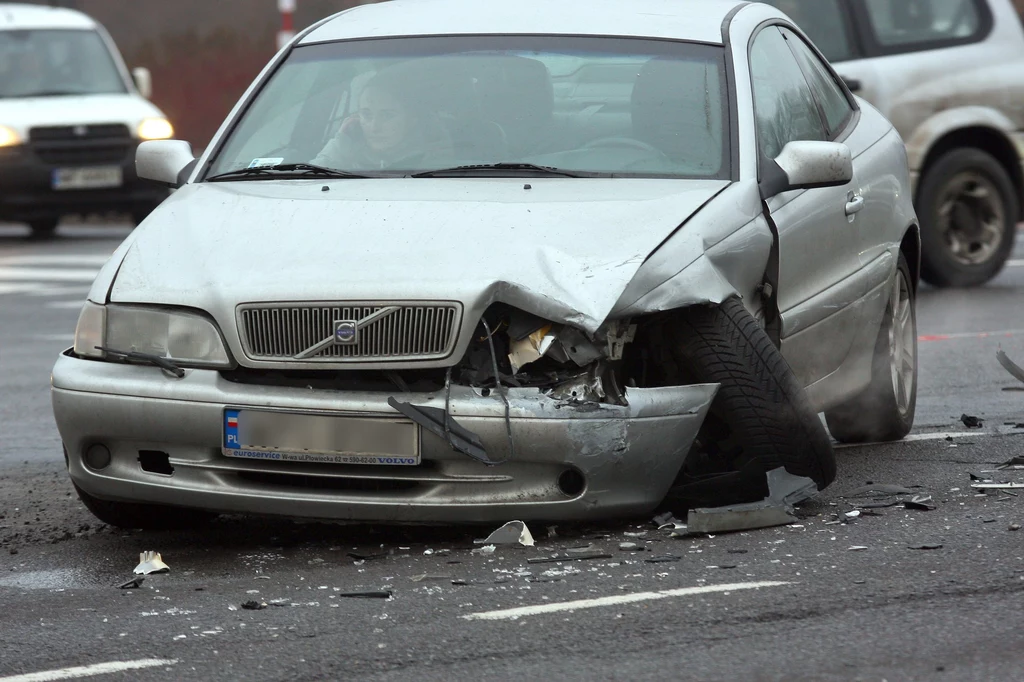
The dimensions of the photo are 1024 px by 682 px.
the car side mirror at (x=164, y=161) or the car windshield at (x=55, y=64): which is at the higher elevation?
the car side mirror at (x=164, y=161)

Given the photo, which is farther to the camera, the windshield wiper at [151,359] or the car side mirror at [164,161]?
the car side mirror at [164,161]

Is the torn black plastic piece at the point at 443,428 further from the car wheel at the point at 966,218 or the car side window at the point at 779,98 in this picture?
the car wheel at the point at 966,218

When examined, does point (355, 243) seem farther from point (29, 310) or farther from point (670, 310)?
point (29, 310)

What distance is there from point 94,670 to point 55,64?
1568 centimetres

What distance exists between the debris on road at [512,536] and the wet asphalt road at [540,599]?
7 centimetres

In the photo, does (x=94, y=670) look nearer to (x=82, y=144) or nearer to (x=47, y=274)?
(x=47, y=274)

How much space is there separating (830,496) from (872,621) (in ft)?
5.49

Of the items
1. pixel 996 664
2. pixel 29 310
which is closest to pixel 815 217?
pixel 996 664

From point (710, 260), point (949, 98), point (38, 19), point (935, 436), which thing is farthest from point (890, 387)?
point (38, 19)

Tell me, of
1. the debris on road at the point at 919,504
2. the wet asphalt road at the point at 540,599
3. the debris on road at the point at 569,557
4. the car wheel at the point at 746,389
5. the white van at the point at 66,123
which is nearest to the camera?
the wet asphalt road at the point at 540,599

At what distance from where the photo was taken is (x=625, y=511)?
525 centimetres

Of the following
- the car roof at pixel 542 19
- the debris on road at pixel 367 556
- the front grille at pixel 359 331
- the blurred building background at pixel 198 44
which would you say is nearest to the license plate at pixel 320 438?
the front grille at pixel 359 331

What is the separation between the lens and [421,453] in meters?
5.09

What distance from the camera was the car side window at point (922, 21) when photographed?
12477 millimetres
